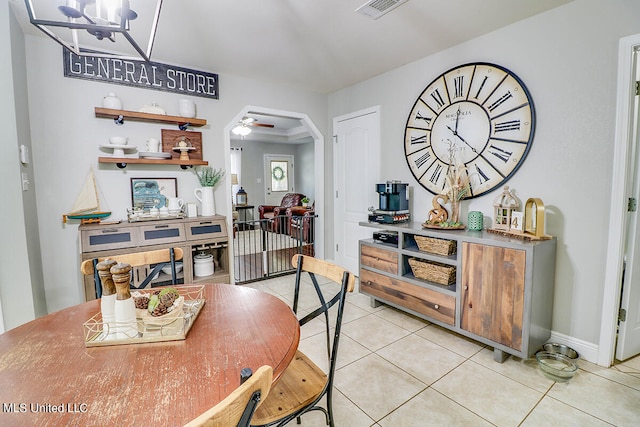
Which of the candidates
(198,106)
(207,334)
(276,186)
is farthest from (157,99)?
(276,186)

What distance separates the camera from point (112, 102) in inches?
112

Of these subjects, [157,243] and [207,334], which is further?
[157,243]

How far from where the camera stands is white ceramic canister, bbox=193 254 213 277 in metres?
3.21

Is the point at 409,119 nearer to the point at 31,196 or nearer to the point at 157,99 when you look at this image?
the point at 157,99

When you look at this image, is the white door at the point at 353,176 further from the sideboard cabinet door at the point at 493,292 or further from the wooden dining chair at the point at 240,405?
the wooden dining chair at the point at 240,405

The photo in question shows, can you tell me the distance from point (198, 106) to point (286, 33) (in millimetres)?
1421

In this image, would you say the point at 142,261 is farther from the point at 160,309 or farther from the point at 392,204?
the point at 392,204

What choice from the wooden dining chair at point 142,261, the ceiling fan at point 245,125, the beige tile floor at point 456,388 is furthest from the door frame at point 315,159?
the beige tile floor at point 456,388

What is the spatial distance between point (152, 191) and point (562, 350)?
3895 mm

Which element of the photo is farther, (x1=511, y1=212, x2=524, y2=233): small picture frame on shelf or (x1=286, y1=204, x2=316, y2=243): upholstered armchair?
(x1=286, y1=204, x2=316, y2=243): upholstered armchair

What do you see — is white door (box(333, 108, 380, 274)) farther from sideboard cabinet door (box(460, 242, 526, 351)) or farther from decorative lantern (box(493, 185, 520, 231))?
sideboard cabinet door (box(460, 242, 526, 351))

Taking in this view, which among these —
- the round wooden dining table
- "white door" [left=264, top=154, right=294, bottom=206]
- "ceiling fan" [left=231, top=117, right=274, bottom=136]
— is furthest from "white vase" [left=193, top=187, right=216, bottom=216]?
"white door" [left=264, top=154, right=294, bottom=206]

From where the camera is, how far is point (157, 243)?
286cm

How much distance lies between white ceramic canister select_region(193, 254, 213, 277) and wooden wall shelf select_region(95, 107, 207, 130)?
143 centimetres
